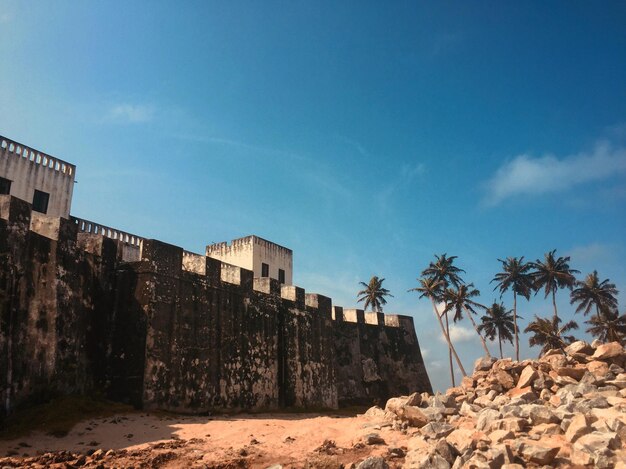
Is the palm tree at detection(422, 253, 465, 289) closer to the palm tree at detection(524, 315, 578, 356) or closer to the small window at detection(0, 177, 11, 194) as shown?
the palm tree at detection(524, 315, 578, 356)

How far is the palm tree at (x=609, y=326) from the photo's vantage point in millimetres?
42156

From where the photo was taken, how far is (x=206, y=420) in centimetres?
1230

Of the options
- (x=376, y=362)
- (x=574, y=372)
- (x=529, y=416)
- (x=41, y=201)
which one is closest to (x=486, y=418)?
(x=529, y=416)

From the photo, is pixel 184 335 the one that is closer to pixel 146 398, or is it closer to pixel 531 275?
pixel 146 398

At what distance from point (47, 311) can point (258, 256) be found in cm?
1963

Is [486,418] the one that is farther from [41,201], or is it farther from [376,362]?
[41,201]

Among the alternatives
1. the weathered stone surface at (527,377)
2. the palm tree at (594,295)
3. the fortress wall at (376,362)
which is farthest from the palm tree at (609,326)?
the weathered stone surface at (527,377)

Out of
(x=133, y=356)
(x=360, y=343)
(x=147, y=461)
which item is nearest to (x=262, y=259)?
(x=360, y=343)

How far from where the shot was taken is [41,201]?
22797mm

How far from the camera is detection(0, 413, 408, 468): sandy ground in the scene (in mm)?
8820

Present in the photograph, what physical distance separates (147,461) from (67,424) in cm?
259

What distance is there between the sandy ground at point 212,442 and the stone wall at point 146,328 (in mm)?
1369

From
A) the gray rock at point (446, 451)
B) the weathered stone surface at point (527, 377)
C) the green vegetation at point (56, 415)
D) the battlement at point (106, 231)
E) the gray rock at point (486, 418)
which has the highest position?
the battlement at point (106, 231)

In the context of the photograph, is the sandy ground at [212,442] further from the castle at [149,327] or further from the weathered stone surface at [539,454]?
the weathered stone surface at [539,454]
